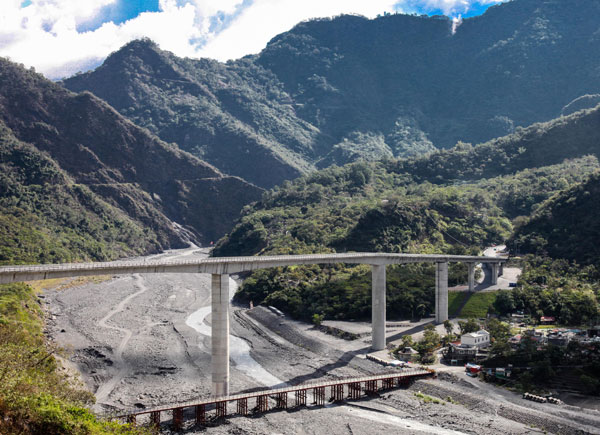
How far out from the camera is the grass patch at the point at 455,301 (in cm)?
8369

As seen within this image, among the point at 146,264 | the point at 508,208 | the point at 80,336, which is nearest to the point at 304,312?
the point at 80,336

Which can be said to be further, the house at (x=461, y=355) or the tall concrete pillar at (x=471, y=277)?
the tall concrete pillar at (x=471, y=277)

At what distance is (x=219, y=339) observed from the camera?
49.6 metres

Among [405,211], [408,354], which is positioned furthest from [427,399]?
[405,211]

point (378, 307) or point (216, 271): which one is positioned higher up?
point (216, 271)

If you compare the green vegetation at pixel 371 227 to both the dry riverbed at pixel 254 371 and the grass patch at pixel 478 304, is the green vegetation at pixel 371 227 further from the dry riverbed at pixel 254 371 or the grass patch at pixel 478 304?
the dry riverbed at pixel 254 371

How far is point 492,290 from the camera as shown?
8875 centimetres

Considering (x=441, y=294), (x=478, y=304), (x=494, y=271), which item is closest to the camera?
(x=441, y=294)

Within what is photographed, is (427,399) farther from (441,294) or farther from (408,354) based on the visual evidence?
(441,294)

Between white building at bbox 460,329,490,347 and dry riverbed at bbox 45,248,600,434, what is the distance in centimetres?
792

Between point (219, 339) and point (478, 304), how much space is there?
46.6 meters

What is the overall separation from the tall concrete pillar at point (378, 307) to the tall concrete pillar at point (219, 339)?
74.1 feet

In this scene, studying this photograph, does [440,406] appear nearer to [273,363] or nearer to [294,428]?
[294,428]

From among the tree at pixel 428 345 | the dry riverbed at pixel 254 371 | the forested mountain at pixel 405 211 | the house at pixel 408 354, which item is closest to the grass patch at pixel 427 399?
the dry riverbed at pixel 254 371
